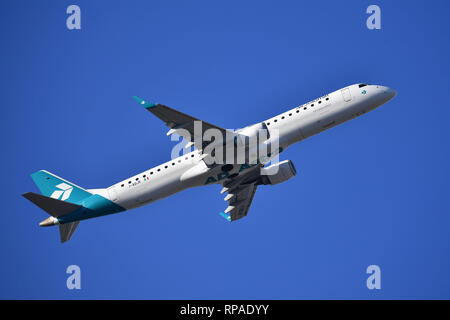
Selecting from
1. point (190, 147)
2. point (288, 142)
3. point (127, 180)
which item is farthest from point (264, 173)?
point (127, 180)

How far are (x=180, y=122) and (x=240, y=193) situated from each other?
36.7ft

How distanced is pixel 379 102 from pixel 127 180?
20529mm

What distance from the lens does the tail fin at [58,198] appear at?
46.2m

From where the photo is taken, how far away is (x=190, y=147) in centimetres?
4359

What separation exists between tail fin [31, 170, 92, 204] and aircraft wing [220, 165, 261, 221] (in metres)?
11.6

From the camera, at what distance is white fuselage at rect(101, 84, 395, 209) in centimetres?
4453

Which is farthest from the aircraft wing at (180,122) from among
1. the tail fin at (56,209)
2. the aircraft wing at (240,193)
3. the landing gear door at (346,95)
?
the tail fin at (56,209)

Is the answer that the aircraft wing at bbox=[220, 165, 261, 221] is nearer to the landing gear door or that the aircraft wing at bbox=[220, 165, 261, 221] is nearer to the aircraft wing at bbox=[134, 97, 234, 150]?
the aircraft wing at bbox=[134, 97, 234, 150]

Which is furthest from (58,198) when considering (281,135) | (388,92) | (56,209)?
(388,92)

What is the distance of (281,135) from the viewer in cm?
4438

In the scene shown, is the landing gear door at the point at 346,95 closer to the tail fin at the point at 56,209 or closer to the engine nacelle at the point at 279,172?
the engine nacelle at the point at 279,172

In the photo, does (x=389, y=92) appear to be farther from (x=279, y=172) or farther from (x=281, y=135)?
(x=279, y=172)

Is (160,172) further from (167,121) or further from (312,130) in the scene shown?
(312,130)

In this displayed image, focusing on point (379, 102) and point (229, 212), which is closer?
point (379, 102)
